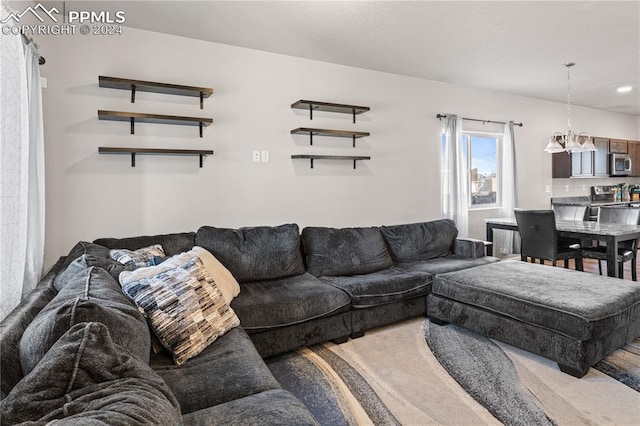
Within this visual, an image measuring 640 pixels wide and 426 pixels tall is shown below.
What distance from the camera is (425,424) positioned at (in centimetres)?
185

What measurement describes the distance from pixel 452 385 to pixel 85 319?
6.53ft

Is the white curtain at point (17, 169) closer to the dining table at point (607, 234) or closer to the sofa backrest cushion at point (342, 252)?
the sofa backrest cushion at point (342, 252)

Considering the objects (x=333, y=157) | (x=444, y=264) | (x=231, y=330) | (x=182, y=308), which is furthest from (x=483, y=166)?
(x=182, y=308)

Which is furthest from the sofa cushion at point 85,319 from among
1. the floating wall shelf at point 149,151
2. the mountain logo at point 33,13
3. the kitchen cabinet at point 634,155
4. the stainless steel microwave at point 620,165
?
the kitchen cabinet at point 634,155

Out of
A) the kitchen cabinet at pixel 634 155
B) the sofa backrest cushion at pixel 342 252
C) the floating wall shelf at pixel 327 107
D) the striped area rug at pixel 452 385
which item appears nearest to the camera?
the striped area rug at pixel 452 385

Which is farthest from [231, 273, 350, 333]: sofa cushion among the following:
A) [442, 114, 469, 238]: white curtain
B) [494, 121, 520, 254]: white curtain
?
[494, 121, 520, 254]: white curtain

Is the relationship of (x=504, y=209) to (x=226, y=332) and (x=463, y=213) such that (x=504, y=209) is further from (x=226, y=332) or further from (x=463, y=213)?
(x=226, y=332)

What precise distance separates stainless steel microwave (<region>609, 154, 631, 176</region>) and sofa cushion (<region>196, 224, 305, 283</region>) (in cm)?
678

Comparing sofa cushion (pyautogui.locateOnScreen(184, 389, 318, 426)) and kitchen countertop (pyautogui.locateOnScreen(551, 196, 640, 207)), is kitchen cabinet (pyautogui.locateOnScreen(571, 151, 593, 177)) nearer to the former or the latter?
kitchen countertop (pyautogui.locateOnScreen(551, 196, 640, 207))

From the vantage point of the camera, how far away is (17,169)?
1.85 meters

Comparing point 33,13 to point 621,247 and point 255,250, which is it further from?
point 621,247

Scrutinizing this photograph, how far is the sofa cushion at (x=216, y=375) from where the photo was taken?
1446 mm

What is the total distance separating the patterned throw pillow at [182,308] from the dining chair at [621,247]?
12.9ft

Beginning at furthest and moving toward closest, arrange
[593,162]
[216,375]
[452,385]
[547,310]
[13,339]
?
[593,162]
[547,310]
[452,385]
[216,375]
[13,339]
